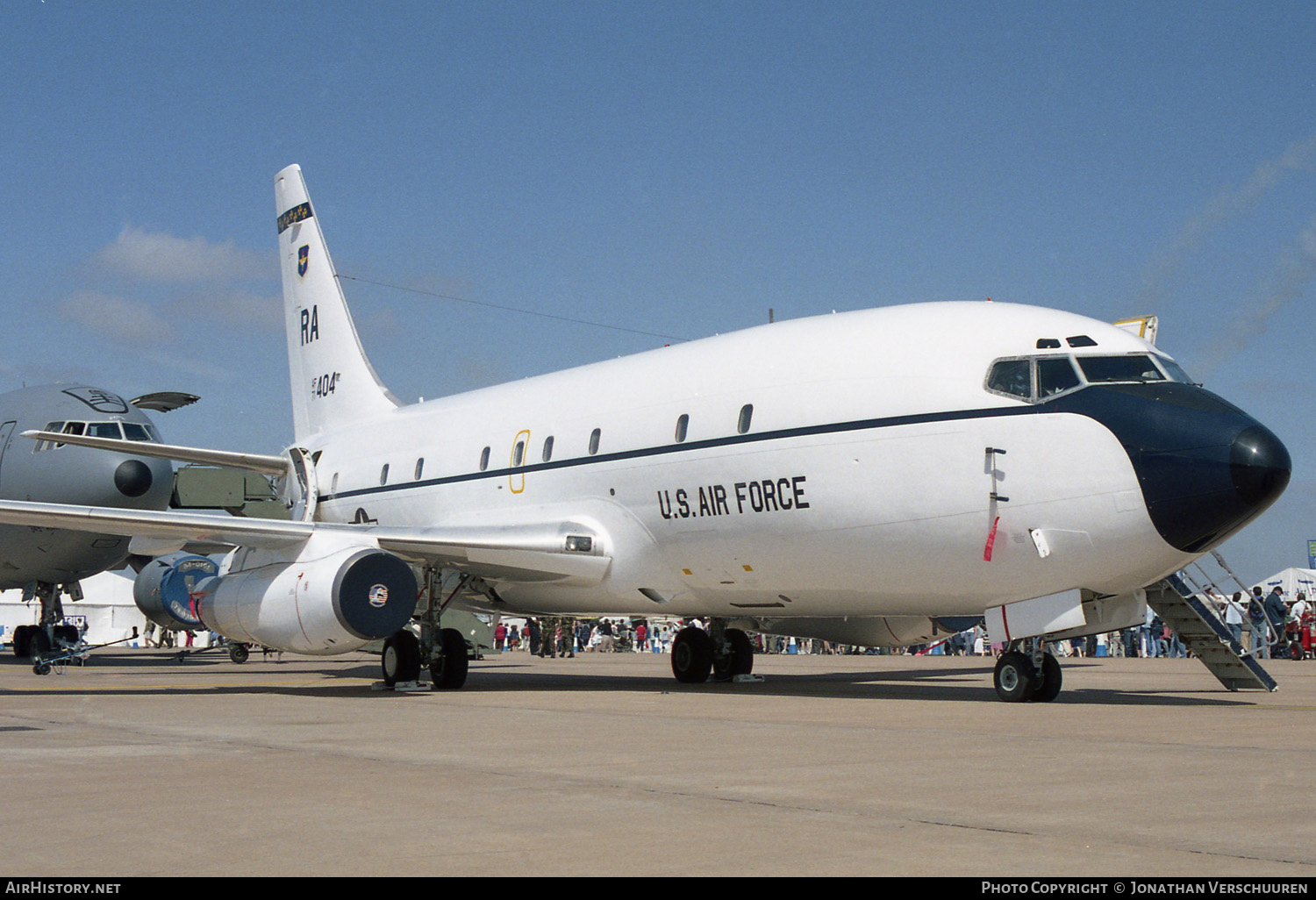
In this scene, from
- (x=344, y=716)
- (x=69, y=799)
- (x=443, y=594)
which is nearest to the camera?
(x=69, y=799)

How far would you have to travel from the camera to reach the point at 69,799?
6.44m

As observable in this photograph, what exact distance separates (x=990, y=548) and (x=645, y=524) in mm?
4612

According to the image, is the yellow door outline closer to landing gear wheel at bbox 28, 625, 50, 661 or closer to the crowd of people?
the crowd of people

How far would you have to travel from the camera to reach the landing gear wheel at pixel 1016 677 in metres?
13.1

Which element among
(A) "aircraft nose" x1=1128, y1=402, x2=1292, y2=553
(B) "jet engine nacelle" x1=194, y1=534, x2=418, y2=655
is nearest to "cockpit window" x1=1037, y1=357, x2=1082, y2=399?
(A) "aircraft nose" x1=1128, y1=402, x2=1292, y2=553

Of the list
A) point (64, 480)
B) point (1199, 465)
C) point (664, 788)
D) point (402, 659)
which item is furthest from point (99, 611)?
point (664, 788)

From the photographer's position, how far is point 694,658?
61.6 feet

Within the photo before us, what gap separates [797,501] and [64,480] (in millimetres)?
17880

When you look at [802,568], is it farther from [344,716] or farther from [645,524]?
[344,716]

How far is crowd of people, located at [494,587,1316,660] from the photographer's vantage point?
86.8 feet

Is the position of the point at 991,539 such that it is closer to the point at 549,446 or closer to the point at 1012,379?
the point at 1012,379

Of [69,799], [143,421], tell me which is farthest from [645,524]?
[143,421]

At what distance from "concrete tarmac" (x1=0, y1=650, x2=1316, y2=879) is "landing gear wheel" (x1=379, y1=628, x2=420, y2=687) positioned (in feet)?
9.79

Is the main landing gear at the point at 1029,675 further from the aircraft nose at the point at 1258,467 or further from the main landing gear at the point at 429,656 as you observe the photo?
the main landing gear at the point at 429,656
